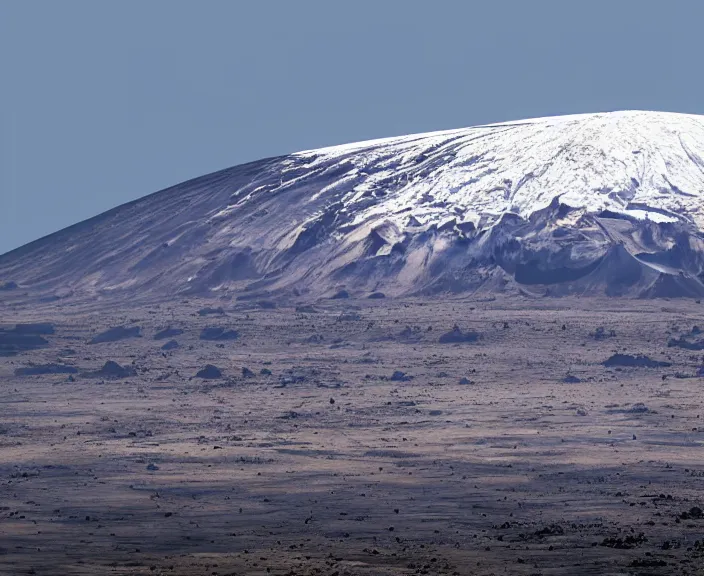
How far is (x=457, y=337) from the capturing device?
72.1 meters

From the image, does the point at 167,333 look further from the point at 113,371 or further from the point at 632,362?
the point at 632,362

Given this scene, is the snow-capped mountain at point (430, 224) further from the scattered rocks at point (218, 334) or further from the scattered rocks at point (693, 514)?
the scattered rocks at point (693, 514)

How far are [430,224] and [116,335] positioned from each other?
70.8 ft

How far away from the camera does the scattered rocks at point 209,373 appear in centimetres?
6406

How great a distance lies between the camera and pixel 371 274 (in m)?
86.6

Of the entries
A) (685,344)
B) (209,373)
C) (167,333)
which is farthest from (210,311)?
(685,344)

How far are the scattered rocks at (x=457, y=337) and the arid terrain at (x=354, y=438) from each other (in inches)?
5.2

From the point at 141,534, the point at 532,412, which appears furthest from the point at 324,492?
the point at 532,412

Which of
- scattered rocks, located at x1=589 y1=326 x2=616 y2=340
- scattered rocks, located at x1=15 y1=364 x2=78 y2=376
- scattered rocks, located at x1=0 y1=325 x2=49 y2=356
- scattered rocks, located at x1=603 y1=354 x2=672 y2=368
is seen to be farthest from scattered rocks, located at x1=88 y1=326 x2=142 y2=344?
scattered rocks, located at x1=603 y1=354 x2=672 y2=368

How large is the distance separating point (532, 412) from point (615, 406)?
3.33 m

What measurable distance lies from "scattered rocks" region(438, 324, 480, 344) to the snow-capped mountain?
1089 cm

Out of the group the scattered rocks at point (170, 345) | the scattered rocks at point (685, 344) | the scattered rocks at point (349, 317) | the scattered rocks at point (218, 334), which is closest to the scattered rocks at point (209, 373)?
the scattered rocks at point (170, 345)

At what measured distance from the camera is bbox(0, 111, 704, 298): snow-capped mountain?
8481 centimetres

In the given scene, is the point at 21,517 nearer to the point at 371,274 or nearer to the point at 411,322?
the point at 411,322
